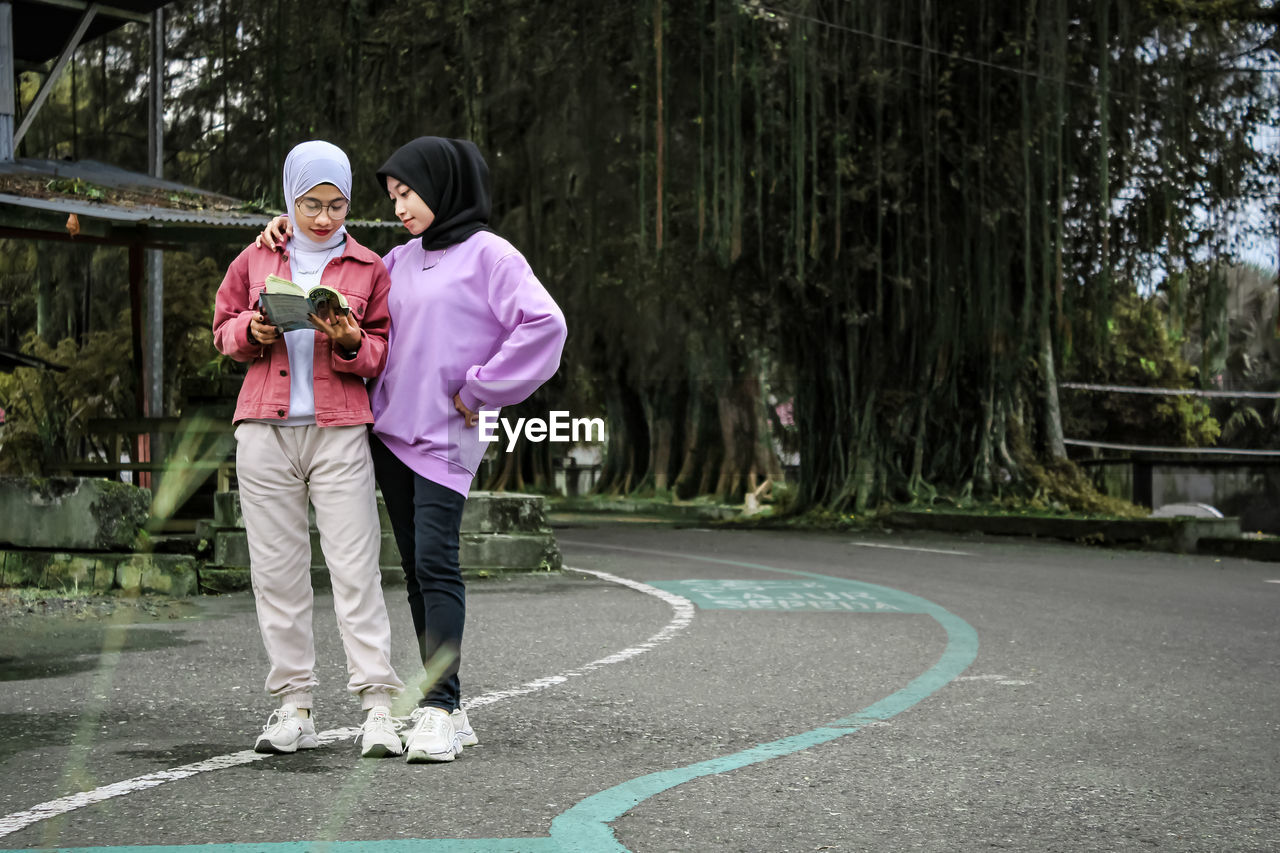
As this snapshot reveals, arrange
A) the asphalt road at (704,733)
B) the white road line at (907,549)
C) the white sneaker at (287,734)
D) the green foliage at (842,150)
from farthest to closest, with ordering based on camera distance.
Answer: the green foliage at (842,150) < the white road line at (907,549) < the white sneaker at (287,734) < the asphalt road at (704,733)

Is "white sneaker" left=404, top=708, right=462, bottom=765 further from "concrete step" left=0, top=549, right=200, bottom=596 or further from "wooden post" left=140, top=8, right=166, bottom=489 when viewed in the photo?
"wooden post" left=140, top=8, right=166, bottom=489

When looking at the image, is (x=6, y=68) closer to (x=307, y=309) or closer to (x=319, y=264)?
(x=319, y=264)

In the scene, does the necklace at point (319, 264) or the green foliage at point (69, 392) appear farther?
the green foliage at point (69, 392)

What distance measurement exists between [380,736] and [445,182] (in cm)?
168

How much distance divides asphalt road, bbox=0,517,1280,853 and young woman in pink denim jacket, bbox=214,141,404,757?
270 millimetres

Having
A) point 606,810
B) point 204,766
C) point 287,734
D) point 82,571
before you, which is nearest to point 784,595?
point 82,571

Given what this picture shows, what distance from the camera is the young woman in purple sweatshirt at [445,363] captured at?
480 centimetres

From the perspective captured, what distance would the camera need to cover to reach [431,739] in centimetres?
463

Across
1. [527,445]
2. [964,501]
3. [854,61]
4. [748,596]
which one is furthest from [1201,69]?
[527,445]

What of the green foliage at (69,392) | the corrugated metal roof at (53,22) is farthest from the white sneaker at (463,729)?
the green foliage at (69,392)

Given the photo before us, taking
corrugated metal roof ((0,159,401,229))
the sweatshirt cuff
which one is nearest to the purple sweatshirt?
the sweatshirt cuff

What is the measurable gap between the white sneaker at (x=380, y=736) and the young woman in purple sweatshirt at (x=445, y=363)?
9cm

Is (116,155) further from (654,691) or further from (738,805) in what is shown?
(738,805)

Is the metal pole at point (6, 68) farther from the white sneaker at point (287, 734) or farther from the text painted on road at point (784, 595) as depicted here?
the white sneaker at point (287, 734)
